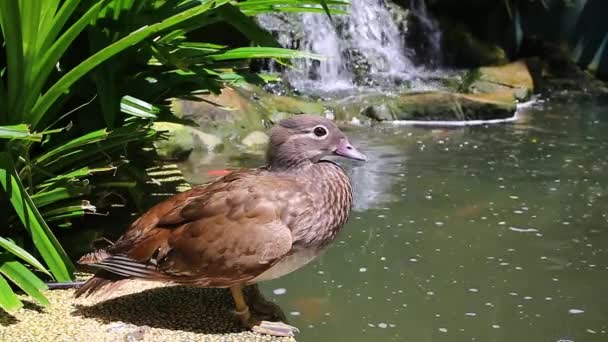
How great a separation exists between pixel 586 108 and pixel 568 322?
272 inches

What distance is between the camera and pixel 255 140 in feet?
23.7

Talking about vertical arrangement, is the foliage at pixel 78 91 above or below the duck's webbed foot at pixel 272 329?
above

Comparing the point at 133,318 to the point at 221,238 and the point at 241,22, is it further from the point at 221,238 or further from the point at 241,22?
the point at 241,22

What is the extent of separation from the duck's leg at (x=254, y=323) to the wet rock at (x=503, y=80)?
8150 mm

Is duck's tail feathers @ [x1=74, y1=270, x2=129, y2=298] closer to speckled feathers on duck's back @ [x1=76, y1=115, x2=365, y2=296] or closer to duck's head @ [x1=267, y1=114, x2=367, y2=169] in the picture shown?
speckled feathers on duck's back @ [x1=76, y1=115, x2=365, y2=296]

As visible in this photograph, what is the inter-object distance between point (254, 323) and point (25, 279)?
0.76 metres

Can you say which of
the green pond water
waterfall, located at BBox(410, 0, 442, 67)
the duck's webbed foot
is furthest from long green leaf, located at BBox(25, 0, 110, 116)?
waterfall, located at BBox(410, 0, 442, 67)

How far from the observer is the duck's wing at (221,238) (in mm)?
2309

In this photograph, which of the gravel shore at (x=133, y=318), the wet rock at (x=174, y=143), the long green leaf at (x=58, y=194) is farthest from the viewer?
the wet rock at (x=174, y=143)

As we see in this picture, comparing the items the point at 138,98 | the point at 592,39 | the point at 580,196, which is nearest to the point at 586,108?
the point at 592,39

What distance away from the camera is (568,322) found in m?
3.62

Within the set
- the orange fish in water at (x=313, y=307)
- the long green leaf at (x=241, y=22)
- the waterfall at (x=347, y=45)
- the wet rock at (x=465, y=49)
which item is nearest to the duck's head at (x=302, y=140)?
the long green leaf at (x=241, y=22)

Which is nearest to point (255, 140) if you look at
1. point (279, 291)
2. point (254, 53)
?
point (279, 291)

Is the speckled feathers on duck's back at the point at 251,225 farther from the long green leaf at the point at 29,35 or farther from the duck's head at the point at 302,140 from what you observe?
the long green leaf at the point at 29,35
